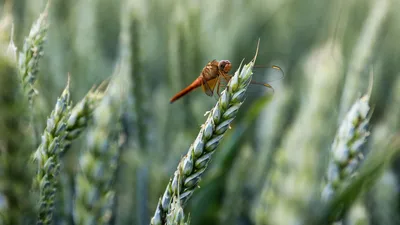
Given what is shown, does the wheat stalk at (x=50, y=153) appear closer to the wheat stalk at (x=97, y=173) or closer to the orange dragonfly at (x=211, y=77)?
the wheat stalk at (x=97, y=173)

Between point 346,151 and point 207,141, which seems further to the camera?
point 346,151

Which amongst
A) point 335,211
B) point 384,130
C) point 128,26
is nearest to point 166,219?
point 335,211

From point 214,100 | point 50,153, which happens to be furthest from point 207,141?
point 214,100

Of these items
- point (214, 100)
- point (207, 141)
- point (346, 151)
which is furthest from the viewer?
point (214, 100)

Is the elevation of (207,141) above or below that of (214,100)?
above

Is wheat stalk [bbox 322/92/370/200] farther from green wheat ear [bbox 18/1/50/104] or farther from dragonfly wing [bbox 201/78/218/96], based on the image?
green wheat ear [bbox 18/1/50/104]

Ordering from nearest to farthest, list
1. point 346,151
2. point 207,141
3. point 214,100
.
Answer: point 207,141
point 346,151
point 214,100

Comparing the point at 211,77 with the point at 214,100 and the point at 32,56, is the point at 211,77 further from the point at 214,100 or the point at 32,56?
the point at 214,100

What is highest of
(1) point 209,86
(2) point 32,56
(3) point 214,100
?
(2) point 32,56

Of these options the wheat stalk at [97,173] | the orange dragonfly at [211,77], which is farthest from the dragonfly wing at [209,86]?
the wheat stalk at [97,173]
